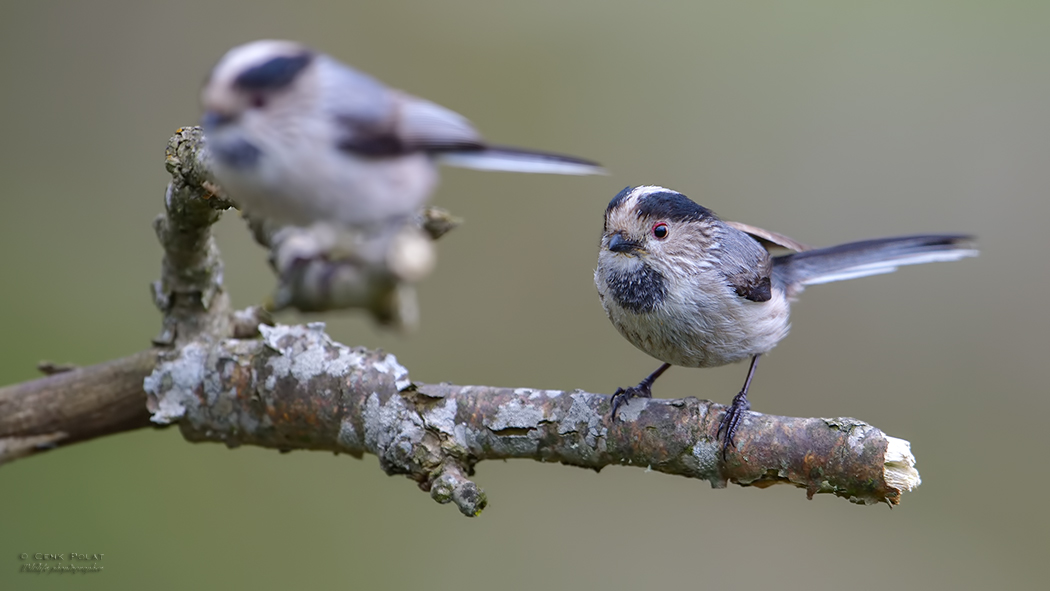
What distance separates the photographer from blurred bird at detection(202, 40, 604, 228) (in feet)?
2.77

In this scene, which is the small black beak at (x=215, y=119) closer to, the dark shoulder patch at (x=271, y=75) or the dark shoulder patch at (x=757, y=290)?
the dark shoulder patch at (x=271, y=75)

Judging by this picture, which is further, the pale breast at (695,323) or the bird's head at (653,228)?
the pale breast at (695,323)

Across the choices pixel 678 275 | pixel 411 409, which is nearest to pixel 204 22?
pixel 411 409

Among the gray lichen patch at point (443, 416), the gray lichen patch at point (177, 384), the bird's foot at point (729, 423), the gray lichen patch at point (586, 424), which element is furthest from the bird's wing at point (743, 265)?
the gray lichen patch at point (177, 384)

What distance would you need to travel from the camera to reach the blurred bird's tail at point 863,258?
74.0 inches

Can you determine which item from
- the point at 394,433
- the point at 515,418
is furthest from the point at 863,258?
the point at 394,433

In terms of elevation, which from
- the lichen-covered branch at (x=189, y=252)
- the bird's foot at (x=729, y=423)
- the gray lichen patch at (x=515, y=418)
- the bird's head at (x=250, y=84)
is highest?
the lichen-covered branch at (x=189, y=252)

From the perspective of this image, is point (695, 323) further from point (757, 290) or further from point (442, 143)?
point (442, 143)

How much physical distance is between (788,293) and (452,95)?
200 centimetres

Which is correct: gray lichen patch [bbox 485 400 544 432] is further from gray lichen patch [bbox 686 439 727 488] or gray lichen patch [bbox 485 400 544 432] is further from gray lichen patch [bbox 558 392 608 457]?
gray lichen patch [bbox 686 439 727 488]

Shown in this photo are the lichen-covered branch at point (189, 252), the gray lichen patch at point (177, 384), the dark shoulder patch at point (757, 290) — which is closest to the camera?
the lichen-covered branch at point (189, 252)

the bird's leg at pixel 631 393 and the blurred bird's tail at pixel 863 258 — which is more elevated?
the blurred bird's tail at pixel 863 258

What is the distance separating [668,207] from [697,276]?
0.28m

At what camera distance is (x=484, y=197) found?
3.27m
